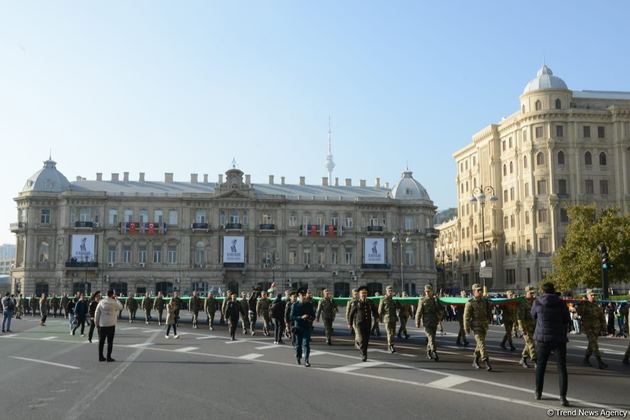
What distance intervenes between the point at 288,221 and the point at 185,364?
223ft

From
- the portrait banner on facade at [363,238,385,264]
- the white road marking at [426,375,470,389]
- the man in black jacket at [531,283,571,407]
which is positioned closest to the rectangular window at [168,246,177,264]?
the portrait banner on facade at [363,238,385,264]

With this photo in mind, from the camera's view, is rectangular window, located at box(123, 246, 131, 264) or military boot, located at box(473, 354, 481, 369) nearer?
military boot, located at box(473, 354, 481, 369)

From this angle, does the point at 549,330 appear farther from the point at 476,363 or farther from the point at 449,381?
the point at 476,363

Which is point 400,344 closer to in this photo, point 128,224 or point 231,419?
point 231,419

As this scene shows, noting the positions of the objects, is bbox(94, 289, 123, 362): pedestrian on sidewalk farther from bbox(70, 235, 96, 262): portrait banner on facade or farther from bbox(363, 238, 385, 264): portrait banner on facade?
bbox(363, 238, 385, 264): portrait banner on facade

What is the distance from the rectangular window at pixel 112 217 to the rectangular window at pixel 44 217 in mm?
7020

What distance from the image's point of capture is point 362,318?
17.1m

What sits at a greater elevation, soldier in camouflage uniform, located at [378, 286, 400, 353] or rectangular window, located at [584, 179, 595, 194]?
rectangular window, located at [584, 179, 595, 194]

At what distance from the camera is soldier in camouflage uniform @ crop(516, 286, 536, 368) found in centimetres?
1628

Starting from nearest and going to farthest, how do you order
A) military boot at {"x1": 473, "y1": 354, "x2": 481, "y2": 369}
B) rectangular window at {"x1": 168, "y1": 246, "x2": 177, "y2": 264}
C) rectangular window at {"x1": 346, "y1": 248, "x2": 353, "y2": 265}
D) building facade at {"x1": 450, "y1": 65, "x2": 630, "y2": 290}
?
military boot at {"x1": 473, "y1": 354, "x2": 481, "y2": 369}, building facade at {"x1": 450, "y1": 65, "x2": 630, "y2": 290}, rectangular window at {"x1": 168, "y1": 246, "x2": 177, "y2": 264}, rectangular window at {"x1": 346, "y1": 248, "x2": 353, "y2": 265}

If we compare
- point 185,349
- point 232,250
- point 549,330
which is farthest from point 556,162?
point 549,330

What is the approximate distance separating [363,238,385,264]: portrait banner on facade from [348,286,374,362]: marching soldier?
65.8 m

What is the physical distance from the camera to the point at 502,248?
A: 82.8m

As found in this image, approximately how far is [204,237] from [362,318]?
66735mm
